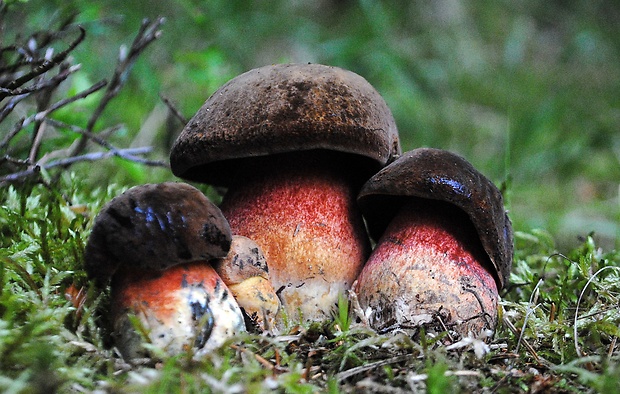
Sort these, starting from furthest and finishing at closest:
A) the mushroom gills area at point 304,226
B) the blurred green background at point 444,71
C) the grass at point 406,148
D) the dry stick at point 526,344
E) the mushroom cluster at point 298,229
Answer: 1. the blurred green background at point 444,71
2. the mushroom gills area at point 304,226
3. the dry stick at point 526,344
4. the mushroom cluster at point 298,229
5. the grass at point 406,148

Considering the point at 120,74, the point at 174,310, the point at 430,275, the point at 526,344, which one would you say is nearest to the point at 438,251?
the point at 430,275

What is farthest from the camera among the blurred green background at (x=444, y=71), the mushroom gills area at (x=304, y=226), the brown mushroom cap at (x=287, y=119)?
the blurred green background at (x=444, y=71)

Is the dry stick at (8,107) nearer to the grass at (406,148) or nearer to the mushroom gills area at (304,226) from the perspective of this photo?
the grass at (406,148)

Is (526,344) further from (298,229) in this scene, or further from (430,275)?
(298,229)

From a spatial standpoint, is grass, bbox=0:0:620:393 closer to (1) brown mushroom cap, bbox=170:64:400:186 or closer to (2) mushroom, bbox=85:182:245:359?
(2) mushroom, bbox=85:182:245:359

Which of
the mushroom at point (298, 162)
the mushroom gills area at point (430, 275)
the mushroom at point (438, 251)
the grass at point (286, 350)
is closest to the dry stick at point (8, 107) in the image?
the grass at point (286, 350)

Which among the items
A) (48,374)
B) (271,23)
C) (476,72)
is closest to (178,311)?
(48,374)

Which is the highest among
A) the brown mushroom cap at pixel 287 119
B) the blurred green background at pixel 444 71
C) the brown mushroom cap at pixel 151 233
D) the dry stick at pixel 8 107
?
the brown mushroom cap at pixel 287 119
